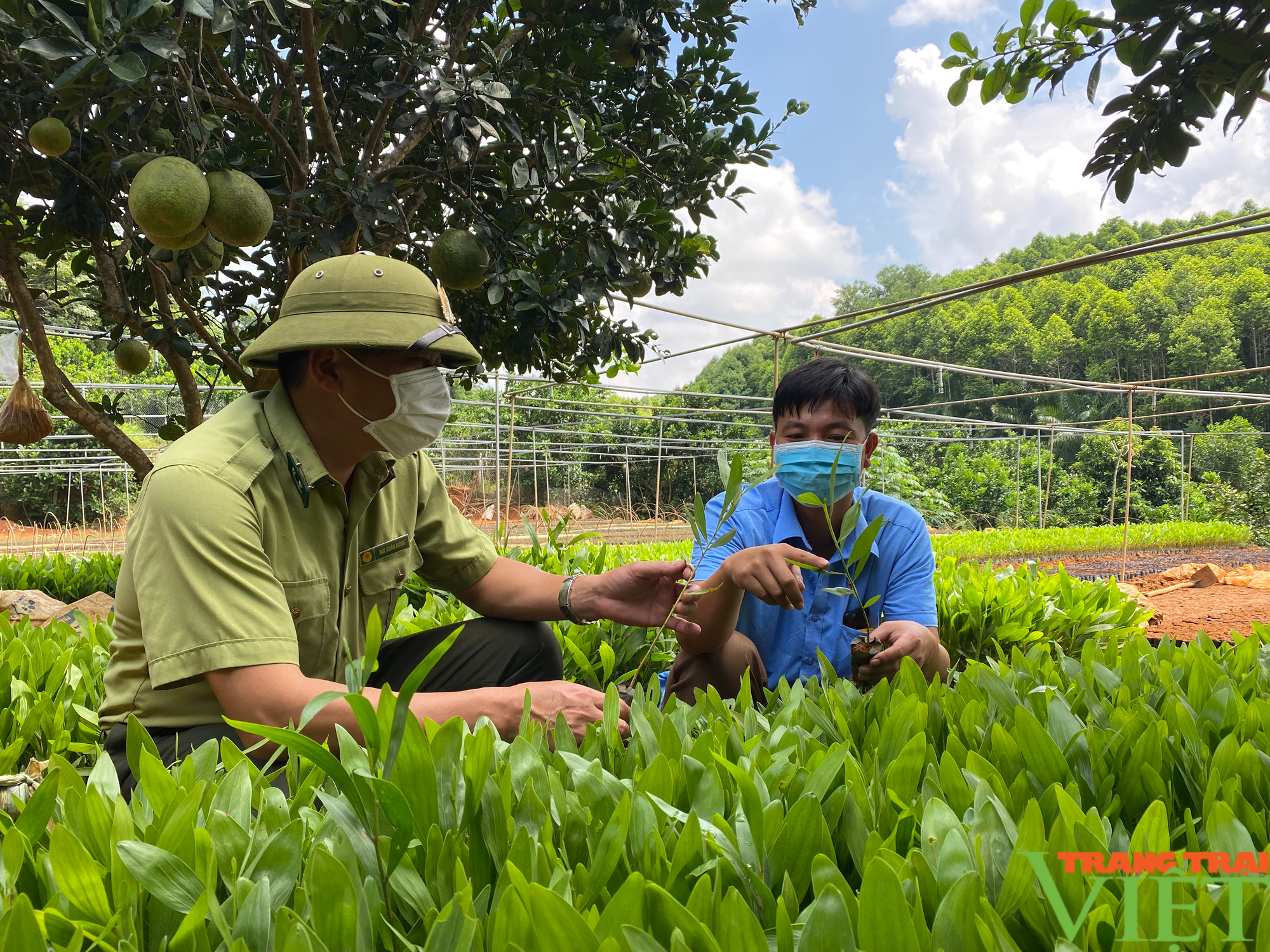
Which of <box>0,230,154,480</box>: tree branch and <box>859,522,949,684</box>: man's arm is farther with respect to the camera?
<box>0,230,154,480</box>: tree branch

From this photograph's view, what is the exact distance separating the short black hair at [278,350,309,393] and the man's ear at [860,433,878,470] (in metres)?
1.53

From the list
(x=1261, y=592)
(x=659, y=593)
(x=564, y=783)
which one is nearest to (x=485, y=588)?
(x=659, y=593)

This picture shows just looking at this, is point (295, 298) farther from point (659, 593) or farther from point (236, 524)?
point (659, 593)

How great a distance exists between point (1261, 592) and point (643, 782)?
10444 millimetres

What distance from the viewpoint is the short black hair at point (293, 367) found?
194cm

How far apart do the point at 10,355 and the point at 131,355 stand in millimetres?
989

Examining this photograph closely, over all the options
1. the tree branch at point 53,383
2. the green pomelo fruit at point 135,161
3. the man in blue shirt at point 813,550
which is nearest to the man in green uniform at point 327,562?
the man in blue shirt at point 813,550

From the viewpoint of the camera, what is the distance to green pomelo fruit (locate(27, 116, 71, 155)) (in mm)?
2455

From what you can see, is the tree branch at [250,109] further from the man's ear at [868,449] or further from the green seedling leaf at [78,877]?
the green seedling leaf at [78,877]

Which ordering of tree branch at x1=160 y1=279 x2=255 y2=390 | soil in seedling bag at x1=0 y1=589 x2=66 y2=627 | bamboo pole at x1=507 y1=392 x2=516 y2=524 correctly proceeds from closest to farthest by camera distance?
tree branch at x1=160 y1=279 x2=255 y2=390 → soil in seedling bag at x1=0 y1=589 x2=66 y2=627 → bamboo pole at x1=507 y1=392 x2=516 y2=524

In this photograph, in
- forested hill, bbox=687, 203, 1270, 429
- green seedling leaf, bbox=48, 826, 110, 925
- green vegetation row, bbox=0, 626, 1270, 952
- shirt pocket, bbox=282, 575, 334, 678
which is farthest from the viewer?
forested hill, bbox=687, 203, 1270, 429

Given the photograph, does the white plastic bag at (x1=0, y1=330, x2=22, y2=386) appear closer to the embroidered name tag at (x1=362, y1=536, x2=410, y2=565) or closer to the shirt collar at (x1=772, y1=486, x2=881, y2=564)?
the embroidered name tag at (x1=362, y1=536, x2=410, y2=565)

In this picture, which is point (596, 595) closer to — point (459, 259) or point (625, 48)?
point (459, 259)

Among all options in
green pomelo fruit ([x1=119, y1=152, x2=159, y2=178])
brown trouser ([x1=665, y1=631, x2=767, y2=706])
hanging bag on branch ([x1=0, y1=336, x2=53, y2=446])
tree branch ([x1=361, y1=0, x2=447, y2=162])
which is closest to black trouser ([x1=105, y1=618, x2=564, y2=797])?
brown trouser ([x1=665, y1=631, x2=767, y2=706])
